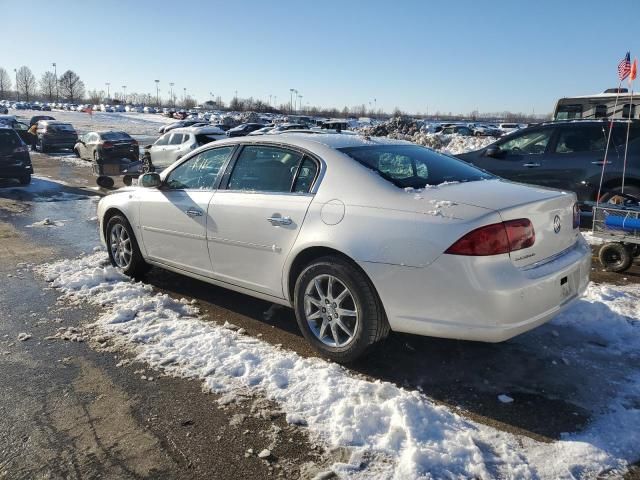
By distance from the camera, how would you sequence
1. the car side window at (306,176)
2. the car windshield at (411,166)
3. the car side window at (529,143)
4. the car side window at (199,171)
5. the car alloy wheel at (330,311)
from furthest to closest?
the car side window at (529,143) → the car side window at (199,171) → the car side window at (306,176) → the car windshield at (411,166) → the car alloy wheel at (330,311)

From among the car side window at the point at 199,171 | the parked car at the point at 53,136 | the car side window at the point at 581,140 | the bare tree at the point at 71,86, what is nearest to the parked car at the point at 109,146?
the parked car at the point at 53,136

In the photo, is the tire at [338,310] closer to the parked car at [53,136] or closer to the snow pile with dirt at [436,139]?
the snow pile with dirt at [436,139]

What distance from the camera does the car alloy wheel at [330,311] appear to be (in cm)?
368

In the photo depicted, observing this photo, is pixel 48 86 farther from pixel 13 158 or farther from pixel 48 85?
pixel 13 158

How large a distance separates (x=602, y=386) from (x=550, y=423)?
66cm

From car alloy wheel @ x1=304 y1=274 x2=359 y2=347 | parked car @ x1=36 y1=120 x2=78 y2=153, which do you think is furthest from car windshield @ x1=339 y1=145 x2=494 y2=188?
parked car @ x1=36 y1=120 x2=78 y2=153

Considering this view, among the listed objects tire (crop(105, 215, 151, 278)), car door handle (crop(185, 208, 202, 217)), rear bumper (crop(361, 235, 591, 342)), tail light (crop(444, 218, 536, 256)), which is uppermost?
tail light (crop(444, 218, 536, 256))

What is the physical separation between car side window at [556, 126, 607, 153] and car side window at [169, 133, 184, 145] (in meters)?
12.6

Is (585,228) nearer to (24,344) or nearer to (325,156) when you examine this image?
(325,156)

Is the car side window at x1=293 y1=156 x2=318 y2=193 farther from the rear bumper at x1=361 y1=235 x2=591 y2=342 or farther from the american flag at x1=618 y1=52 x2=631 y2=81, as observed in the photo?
the american flag at x1=618 y1=52 x2=631 y2=81

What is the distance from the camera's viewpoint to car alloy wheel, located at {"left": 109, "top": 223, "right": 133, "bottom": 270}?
5715 mm

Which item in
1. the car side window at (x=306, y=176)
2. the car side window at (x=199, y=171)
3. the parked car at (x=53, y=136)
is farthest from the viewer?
the parked car at (x=53, y=136)

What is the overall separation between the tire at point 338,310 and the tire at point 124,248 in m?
2.45

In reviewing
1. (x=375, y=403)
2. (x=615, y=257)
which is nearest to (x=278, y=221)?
(x=375, y=403)
